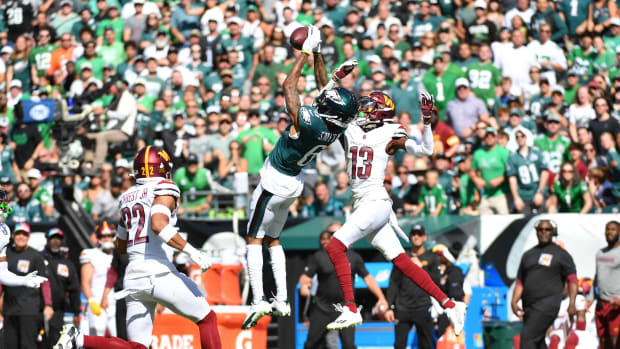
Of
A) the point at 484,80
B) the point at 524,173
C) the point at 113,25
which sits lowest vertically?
the point at 524,173

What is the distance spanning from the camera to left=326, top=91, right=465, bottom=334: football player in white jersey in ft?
36.4

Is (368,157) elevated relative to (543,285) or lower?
elevated

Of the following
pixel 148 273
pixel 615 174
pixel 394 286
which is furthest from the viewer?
pixel 615 174

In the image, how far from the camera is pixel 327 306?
47.1 ft

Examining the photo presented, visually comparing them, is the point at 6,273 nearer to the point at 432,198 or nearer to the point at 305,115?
the point at 305,115

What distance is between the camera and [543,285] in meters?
13.7

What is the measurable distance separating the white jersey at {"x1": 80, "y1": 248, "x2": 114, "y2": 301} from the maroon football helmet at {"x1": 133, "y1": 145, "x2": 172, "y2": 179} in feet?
18.1

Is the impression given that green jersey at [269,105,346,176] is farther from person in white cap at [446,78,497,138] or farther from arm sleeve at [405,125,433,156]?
person in white cap at [446,78,497,138]

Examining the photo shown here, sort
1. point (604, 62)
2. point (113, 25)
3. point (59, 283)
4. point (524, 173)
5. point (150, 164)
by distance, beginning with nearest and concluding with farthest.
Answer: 1. point (150, 164)
2. point (59, 283)
3. point (524, 173)
4. point (604, 62)
5. point (113, 25)

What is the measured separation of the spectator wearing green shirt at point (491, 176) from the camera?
55.4 feet

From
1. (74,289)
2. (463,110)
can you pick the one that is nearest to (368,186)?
(74,289)

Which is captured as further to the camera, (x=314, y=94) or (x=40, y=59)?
(x=40, y=59)

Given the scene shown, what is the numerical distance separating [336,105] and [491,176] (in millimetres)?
6928

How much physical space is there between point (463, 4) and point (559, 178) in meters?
5.56
